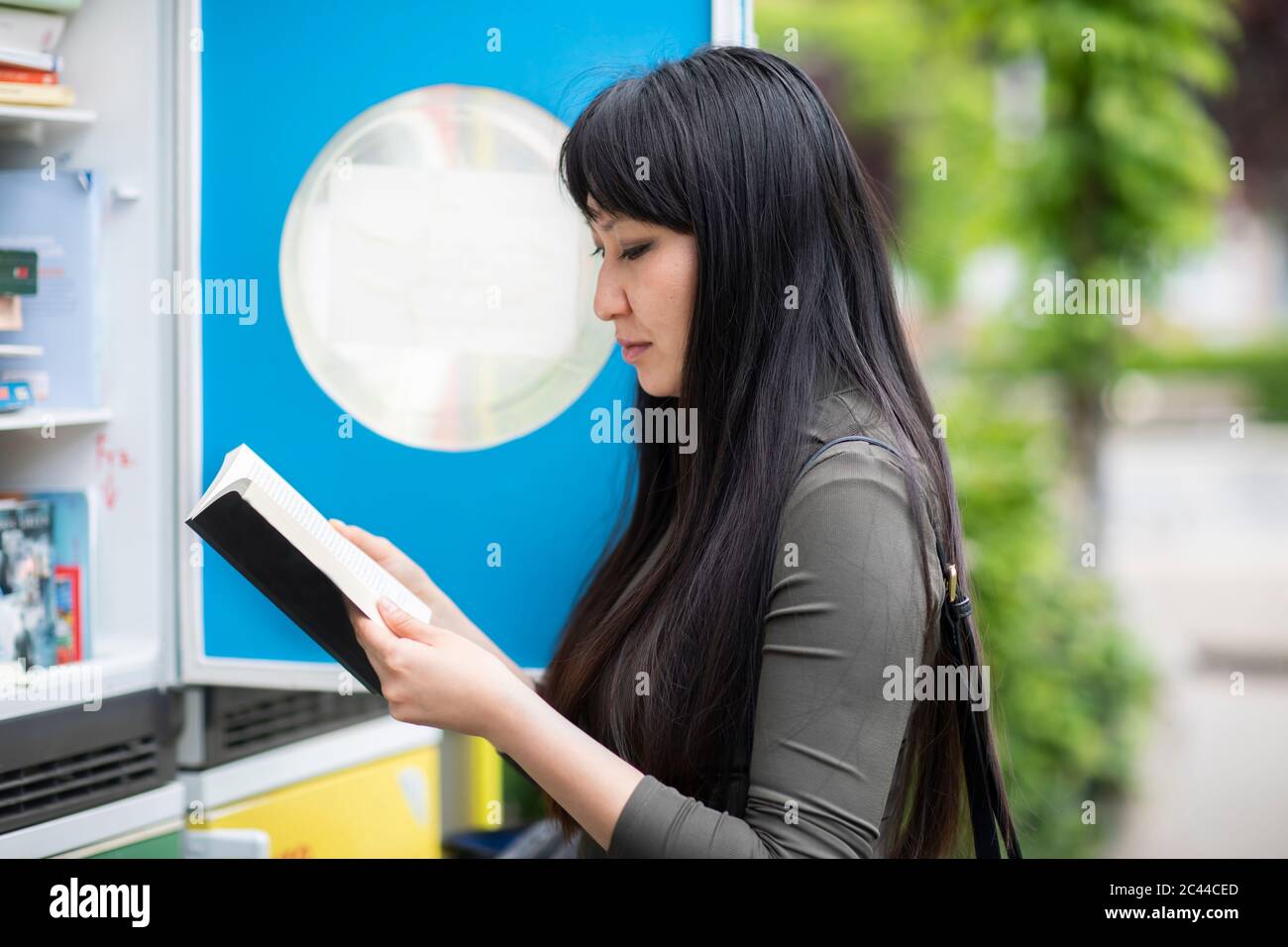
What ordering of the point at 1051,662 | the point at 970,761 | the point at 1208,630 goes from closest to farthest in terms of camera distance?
the point at 970,761, the point at 1051,662, the point at 1208,630

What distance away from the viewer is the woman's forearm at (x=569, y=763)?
4.84ft

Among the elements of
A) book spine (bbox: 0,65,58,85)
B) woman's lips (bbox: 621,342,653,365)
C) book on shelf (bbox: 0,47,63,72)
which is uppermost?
book on shelf (bbox: 0,47,63,72)

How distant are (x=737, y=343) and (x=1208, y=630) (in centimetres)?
671

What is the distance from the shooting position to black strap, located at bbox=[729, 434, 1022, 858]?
5.09 feet

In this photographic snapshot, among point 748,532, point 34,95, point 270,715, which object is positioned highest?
point 34,95

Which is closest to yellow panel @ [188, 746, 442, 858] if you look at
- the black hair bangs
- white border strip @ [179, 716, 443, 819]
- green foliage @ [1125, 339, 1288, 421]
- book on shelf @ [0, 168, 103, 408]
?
white border strip @ [179, 716, 443, 819]

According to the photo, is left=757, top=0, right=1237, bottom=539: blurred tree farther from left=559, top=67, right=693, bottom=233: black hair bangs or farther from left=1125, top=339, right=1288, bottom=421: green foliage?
left=1125, top=339, right=1288, bottom=421: green foliage

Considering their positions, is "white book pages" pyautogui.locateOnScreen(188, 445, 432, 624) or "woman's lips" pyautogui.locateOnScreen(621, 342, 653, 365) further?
"woman's lips" pyautogui.locateOnScreen(621, 342, 653, 365)

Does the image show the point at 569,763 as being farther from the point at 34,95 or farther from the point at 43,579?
the point at 34,95

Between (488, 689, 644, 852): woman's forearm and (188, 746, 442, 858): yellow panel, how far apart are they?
3.26 feet

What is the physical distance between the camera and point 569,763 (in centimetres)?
150

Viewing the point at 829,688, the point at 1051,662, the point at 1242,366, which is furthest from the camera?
the point at 1242,366

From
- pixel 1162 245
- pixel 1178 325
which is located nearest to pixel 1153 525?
pixel 1162 245

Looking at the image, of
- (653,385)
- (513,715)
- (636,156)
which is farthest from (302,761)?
(636,156)
